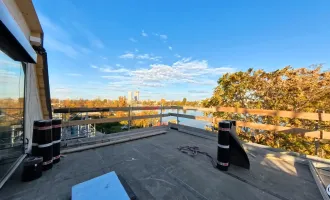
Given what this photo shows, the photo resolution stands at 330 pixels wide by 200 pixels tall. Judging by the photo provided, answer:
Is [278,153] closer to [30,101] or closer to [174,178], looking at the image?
[174,178]

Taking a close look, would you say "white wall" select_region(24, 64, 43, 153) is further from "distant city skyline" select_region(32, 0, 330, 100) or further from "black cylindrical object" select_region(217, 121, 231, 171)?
"black cylindrical object" select_region(217, 121, 231, 171)

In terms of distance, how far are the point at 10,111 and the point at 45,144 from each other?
2.17 ft

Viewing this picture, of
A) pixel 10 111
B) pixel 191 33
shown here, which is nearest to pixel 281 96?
pixel 191 33

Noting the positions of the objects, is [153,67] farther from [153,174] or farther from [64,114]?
[153,174]

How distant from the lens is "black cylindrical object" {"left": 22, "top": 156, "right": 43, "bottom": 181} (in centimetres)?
172

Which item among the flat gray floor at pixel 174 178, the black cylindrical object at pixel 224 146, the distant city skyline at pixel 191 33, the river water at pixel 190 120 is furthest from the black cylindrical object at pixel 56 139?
the river water at pixel 190 120

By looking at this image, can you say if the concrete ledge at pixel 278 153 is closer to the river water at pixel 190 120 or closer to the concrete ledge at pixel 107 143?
the river water at pixel 190 120

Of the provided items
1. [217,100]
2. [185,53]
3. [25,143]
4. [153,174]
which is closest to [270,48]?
[217,100]

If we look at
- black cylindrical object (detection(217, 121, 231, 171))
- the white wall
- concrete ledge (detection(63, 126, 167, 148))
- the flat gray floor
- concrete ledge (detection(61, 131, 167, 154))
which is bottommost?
the flat gray floor

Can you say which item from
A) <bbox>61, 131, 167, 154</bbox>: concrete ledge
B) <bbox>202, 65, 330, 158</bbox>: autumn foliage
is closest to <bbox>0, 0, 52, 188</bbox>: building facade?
<bbox>61, 131, 167, 154</bbox>: concrete ledge

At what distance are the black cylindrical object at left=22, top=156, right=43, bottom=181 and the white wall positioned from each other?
1.04 metres

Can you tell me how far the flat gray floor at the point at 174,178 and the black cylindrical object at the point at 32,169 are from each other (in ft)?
0.24

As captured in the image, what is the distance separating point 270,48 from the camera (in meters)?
6.68

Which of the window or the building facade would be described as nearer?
the building facade
